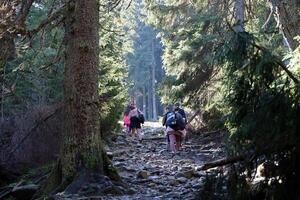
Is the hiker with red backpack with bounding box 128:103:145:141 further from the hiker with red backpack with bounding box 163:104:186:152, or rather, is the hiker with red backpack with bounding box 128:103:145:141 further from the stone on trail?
the stone on trail

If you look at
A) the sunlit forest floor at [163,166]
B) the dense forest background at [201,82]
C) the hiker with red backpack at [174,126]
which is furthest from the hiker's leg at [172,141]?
the dense forest background at [201,82]

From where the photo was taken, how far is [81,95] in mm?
8594

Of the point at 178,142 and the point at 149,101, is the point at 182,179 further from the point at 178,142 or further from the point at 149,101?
the point at 149,101

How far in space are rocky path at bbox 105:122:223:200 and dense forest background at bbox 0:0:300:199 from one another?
38.6 inches

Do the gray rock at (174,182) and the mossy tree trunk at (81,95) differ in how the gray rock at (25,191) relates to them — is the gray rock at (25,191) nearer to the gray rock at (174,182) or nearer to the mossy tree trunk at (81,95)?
the mossy tree trunk at (81,95)

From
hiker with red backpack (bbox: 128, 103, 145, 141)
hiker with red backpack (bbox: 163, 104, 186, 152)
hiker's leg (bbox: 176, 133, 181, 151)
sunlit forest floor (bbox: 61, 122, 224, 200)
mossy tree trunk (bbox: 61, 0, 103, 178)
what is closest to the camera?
sunlit forest floor (bbox: 61, 122, 224, 200)

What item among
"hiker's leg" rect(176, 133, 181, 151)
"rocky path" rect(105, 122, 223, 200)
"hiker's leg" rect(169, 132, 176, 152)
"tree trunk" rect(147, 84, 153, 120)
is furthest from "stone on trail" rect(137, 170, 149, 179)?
"tree trunk" rect(147, 84, 153, 120)

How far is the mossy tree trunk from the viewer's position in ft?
28.0

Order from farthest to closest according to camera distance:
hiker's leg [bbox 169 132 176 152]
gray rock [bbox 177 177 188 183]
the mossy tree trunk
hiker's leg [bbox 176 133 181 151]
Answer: hiker's leg [bbox 176 133 181 151] → hiker's leg [bbox 169 132 176 152] → gray rock [bbox 177 177 188 183] → the mossy tree trunk

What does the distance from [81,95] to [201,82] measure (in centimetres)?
860

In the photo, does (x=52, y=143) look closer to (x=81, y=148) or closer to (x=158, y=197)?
(x=81, y=148)

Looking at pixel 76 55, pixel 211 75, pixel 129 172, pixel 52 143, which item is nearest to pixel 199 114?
pixel 211 75

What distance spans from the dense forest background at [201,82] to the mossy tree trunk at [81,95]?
0.14 ft

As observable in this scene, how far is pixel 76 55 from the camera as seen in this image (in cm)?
873
